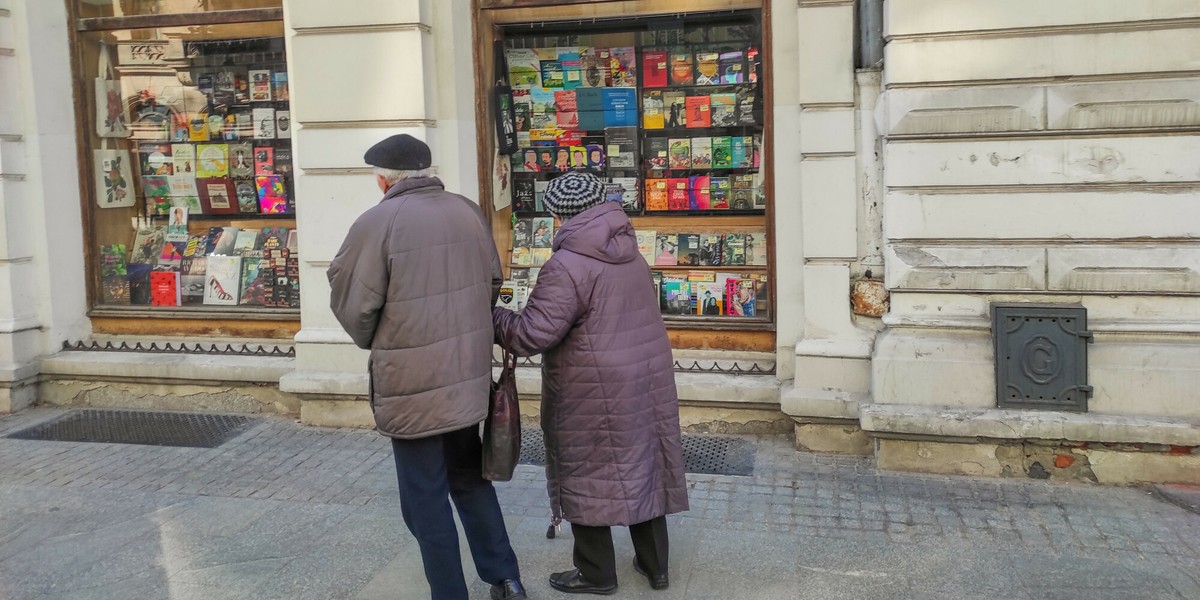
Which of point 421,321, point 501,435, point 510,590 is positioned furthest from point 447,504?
point 421,321

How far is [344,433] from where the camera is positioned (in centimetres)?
711

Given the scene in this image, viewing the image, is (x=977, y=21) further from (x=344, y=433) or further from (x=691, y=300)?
(x=344, y=433)

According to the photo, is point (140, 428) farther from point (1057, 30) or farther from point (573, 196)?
point (1057, 30)

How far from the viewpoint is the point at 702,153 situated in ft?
24.6

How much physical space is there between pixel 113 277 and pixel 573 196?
5.53 m

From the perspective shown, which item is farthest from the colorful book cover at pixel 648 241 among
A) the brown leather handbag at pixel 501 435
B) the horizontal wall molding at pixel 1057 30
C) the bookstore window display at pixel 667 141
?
the brown leather handbag at pixel 501 435

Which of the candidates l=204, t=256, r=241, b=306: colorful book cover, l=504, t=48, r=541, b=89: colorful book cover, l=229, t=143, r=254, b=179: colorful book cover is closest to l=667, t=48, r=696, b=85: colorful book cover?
l=504, t=48, r=541, b=89: colorful book cover

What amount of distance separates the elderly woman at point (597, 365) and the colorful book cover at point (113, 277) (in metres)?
5.20

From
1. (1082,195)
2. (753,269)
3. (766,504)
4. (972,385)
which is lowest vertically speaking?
(766,504)

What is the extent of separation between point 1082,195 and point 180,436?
566cm

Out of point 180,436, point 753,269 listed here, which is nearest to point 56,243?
point 180,436

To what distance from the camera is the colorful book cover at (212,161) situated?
27.2 feet

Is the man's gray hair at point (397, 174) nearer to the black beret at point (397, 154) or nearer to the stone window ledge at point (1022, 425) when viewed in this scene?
the black beret at point (397, 154)

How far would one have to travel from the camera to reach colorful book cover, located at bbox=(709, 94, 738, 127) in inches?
291
